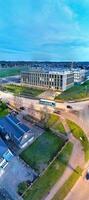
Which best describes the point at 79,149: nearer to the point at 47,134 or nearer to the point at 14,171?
the point at 47,134

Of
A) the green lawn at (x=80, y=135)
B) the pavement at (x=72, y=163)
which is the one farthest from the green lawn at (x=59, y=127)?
the pavement at (x=72, y=163)

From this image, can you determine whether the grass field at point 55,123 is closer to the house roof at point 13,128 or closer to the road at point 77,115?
the road at point 77,115

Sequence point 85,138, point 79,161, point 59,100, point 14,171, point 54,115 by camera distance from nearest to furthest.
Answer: point 14,171
point 79,161
point 85,138
point 54,115
point 59,100

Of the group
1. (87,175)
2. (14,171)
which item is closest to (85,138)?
(87,175)

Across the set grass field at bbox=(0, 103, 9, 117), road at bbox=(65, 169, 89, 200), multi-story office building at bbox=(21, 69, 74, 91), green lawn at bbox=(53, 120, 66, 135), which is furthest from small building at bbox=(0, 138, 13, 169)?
multi-story office building at bbox=(21, 69, 74, 91)

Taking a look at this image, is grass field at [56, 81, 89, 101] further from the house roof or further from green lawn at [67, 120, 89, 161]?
the house roof

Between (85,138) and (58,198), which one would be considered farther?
(85,138)

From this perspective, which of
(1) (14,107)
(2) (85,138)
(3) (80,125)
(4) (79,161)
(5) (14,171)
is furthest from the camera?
(1) (14,107)
